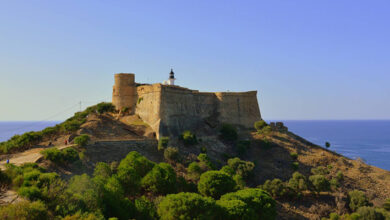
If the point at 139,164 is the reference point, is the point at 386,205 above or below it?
below

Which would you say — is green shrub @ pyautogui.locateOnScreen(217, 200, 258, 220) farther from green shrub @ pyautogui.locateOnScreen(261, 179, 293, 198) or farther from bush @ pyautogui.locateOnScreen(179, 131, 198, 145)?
bush @ pyautogui.locateOnScreen(179, 131, 198, 145)

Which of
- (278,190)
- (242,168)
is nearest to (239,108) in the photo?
(242,168)

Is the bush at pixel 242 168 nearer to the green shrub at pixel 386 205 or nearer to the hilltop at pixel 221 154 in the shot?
the hilltop at pixel 221 154

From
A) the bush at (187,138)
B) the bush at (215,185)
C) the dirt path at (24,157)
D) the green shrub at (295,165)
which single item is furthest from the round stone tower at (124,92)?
the green shrub at (295,165)

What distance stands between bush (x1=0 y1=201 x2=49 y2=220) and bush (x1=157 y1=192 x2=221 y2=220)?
6.44 m

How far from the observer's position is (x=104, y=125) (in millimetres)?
34000

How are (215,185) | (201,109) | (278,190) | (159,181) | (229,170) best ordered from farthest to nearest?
(201,109)
(229,170)
(278,190)
(215,185)
(159,181)

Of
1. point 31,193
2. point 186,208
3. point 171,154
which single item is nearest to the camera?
point 31,193

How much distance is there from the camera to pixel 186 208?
17.2 metres

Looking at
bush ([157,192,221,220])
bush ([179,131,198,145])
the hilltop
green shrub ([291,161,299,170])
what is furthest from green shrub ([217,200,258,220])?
green shrub ([291,161,299,170])

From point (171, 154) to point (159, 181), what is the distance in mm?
7510

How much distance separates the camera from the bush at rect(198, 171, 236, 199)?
23156mm

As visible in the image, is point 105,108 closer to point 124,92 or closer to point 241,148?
point 124,92

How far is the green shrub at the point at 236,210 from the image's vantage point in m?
18.7
